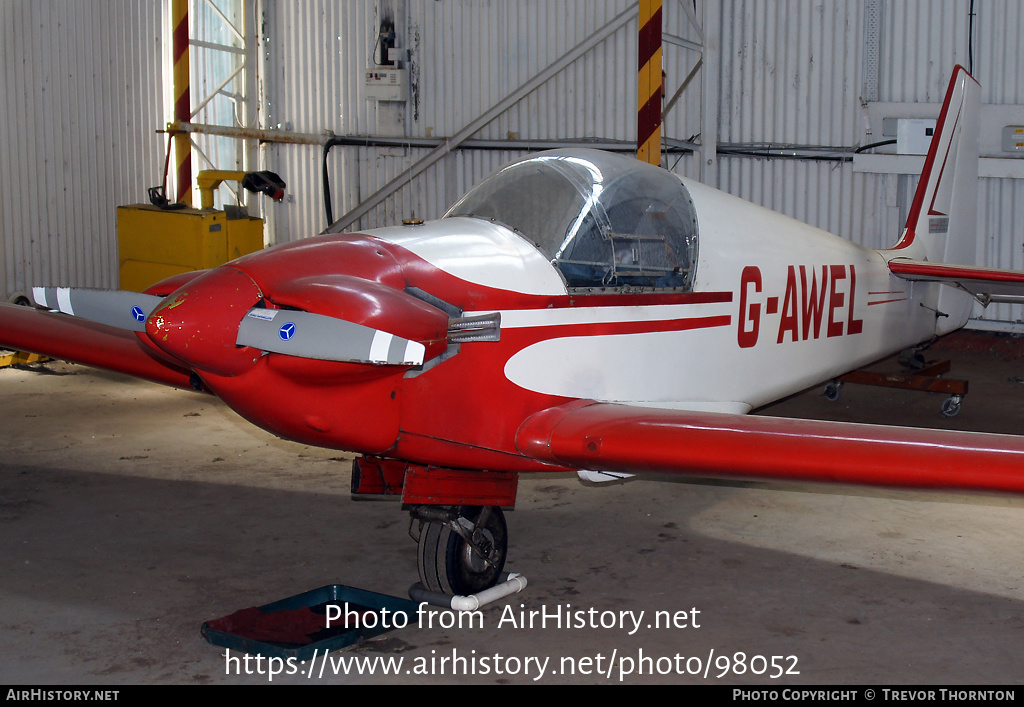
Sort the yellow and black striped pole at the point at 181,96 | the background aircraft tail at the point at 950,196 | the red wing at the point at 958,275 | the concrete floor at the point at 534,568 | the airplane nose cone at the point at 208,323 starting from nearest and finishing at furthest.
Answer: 1. the airplane nose cone at the point at 208,323
2. the concrete floor at the point at 534,568
3. the red wing at the point at 958,275
4. the background aircraft tail at the point at 950,196
5. the yellow and black striped pole at the point at 181,96

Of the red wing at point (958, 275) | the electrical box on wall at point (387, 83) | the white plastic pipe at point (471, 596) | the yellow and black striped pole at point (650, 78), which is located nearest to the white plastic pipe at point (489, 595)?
the white plastic pipe at point (471, 596)

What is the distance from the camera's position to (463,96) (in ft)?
38.6

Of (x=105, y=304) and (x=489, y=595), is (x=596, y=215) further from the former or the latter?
(x=105, y=304)

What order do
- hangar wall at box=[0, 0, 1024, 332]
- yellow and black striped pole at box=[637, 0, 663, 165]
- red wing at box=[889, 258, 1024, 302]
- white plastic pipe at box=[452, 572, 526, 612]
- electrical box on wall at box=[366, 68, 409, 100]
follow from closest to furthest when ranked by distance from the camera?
white plastic pipe at box=[452, 572, 526, 612] → red wing at box=[889, 258, 1024, 302] → yellow and black striped pole at box=[637, 0, 663, 165] → hangar wall at box=[0, 0, 1024, 332] → electrical box on wall at box=[366, 68, 409, 100]

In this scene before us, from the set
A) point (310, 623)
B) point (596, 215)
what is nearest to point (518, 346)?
point (596, 215)

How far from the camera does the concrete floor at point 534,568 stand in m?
3.85

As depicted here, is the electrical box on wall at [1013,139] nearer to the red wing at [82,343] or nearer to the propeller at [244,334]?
the red wing at [82,343]

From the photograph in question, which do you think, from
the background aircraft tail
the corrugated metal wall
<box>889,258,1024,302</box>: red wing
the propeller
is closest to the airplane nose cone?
the propeller

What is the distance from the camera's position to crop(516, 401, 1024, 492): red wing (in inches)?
133

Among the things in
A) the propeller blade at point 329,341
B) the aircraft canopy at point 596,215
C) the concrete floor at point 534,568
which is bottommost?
the concrete floor at point 534,568

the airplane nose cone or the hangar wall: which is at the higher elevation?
the hangar wall

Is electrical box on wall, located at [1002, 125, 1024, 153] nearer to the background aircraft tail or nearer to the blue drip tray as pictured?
the background aircraft tail

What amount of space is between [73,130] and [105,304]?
8.42 metres

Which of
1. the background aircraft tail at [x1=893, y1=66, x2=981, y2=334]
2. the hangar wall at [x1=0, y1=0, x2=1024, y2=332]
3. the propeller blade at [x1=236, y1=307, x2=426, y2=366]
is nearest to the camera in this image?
the propeller blade at [x1=236, y1=307, x2=426, y2=366]
